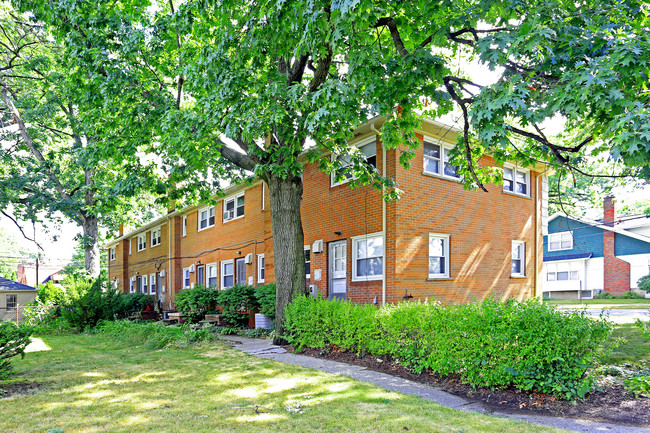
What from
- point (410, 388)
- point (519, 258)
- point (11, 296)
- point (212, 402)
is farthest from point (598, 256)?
point (11, 296)

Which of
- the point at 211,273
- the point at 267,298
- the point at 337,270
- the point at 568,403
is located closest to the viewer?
the point at 568,403

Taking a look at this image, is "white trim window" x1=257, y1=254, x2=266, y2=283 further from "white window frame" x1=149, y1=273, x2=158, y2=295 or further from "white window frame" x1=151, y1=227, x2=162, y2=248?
"white window frame" x1=149, y1=273, x2=158, y2=295

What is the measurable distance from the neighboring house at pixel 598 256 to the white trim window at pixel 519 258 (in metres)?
13.2

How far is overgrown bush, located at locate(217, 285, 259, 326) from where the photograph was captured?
15.4m

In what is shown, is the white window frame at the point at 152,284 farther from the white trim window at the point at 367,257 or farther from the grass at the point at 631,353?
the grass at the point at 631,353

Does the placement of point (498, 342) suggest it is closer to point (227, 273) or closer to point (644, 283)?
point (227, 273)

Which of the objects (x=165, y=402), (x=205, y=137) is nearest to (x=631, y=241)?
(x=205, y=137)

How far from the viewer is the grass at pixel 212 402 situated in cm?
491

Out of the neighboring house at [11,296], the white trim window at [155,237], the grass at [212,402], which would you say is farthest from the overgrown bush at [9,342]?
the neighboring house at [11,296]

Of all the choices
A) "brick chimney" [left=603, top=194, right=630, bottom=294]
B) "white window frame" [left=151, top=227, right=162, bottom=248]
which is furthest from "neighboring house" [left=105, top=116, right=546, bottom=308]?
"brick chimney" [left=603, top=194, right=630, bottom=294]

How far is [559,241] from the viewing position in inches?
1348

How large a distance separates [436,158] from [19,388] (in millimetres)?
11342

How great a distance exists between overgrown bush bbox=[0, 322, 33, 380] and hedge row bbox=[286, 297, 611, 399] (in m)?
5.80

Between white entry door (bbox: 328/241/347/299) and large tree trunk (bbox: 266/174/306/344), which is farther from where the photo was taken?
white entry door (bbox: 328/241/347/299)
